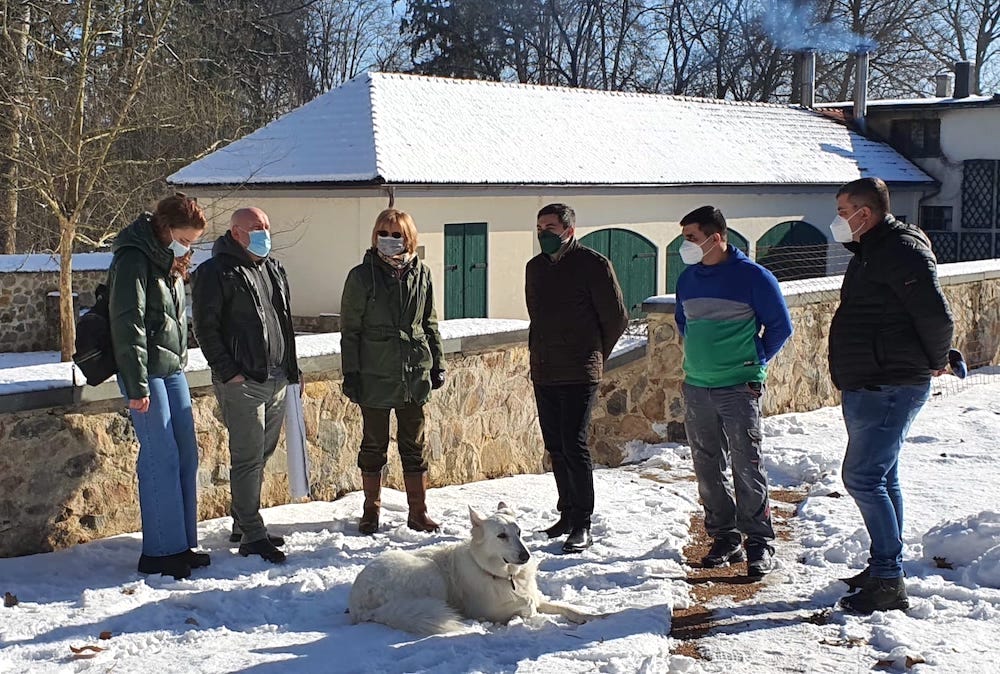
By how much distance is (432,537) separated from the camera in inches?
234

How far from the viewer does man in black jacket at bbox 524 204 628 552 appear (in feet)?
19.3

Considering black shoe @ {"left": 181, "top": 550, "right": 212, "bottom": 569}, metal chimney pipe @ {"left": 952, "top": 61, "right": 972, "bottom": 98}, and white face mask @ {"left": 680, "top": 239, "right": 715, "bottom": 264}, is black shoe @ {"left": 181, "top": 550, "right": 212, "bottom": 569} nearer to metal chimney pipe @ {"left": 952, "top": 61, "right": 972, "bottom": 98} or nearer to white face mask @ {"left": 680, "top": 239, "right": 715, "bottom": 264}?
white face mask @ {"left": 680, "top": 239, "right": 715, "bottom": 264}

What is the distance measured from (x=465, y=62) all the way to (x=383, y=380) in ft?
109

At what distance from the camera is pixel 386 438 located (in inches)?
240

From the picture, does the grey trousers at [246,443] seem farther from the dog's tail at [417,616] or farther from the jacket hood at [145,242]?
the dog's tail at [417,616]

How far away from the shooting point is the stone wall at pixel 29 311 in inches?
700

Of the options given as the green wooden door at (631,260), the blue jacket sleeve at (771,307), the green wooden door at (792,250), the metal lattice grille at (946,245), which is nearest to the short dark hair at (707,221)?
the blue jacket sleeve at (771,307)

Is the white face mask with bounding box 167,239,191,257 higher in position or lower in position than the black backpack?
higher

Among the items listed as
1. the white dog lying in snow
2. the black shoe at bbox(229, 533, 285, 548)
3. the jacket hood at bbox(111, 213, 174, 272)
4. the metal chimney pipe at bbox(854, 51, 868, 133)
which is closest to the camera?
the white dog lying in snow

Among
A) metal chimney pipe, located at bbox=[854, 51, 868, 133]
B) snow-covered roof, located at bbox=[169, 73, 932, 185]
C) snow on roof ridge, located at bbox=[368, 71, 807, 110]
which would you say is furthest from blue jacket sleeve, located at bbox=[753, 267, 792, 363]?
metal chimney pipe, located at bbox=[854, 51, 868, 133]

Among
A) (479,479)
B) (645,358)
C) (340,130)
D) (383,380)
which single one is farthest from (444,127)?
(383,380)

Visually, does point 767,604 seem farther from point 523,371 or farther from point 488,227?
point 488,227

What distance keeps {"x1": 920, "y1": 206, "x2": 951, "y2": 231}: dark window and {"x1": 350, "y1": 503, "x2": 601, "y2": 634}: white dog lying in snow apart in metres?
24.1

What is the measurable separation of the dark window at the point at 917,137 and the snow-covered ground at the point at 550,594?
22.0 metres
